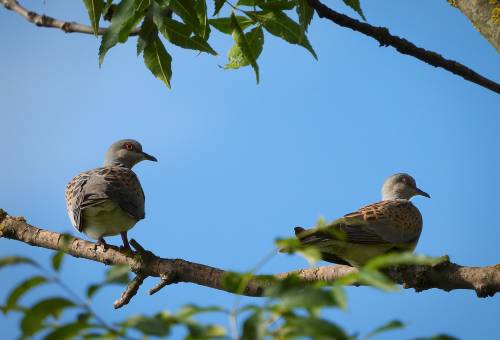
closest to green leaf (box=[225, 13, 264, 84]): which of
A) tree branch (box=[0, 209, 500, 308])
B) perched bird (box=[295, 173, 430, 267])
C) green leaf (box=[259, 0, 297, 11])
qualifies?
green leaf (box=[259, 0, 297, 11])

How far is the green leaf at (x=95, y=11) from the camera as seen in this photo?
307 cm

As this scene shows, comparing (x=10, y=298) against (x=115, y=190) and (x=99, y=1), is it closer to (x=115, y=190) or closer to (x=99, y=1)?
(x=99, y=1)

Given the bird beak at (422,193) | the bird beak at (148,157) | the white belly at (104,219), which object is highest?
the bird beak at (148,157)

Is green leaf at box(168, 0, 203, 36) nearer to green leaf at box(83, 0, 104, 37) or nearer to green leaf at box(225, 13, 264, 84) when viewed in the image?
green leaf at box(225, 13, 264, 84)

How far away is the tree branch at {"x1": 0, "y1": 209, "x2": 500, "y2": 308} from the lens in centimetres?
366

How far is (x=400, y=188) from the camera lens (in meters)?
8.51

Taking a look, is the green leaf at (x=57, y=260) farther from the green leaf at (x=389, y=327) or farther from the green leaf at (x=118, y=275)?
the green leaf at (x=389, y=327)

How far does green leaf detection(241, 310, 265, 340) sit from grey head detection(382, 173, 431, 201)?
736 centimetres

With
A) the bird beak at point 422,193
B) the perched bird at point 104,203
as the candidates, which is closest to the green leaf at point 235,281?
the perched bird at point 104,203

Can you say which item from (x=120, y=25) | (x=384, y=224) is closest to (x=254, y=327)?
(x=120, y=25)

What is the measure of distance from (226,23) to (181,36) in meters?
0.27

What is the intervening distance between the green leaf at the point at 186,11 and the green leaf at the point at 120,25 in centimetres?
19

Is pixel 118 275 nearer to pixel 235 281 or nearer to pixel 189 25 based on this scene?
pixel 235 281

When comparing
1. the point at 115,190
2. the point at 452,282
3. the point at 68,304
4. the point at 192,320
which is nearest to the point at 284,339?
the point at 192,320
